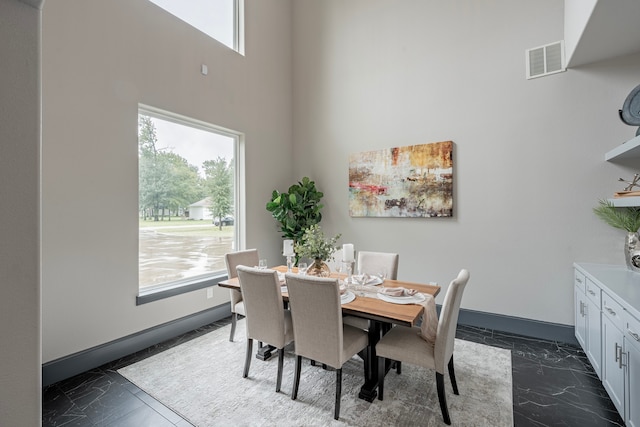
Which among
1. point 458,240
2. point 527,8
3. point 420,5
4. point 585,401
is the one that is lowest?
point 585,401

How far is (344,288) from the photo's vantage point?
2.59 m

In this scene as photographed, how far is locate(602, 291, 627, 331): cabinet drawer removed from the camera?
6.56 ft

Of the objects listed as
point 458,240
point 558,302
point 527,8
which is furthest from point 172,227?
point 527,8

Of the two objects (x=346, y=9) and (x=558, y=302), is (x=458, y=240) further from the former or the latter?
(x=346, y=9)

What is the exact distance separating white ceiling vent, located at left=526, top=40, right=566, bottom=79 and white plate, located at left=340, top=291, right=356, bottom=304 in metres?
3.18

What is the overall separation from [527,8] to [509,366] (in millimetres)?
3817

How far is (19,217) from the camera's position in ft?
2.66

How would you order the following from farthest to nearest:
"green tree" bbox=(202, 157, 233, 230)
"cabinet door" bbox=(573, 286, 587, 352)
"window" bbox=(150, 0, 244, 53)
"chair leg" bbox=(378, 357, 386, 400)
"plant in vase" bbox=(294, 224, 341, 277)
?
"green tree" bbox=(202, 157, 233, 230)
"window" bbox=(150, 0, 244, 53)
"cabinet door" bbox=(573, 286, 587, 352)
"plant in vase" bbox=(294, 224, 341, 277)
"chair leg" bbox=(378, 357, 386, 400)

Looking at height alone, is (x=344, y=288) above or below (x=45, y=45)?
below

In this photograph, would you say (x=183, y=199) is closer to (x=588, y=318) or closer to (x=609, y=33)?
(x=588, y=318)

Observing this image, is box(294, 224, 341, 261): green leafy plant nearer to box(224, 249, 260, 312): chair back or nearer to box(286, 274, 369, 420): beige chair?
box(286, 274, 369, 420): beige chair

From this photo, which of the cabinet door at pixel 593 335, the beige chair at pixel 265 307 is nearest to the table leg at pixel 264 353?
the beige chair at pixel 265 307

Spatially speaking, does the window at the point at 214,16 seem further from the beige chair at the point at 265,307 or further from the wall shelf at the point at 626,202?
the wall shelf at the point at 626,202

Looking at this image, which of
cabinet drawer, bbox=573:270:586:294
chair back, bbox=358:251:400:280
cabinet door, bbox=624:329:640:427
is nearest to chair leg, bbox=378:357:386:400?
chair back, bbox=358:251:400:280
